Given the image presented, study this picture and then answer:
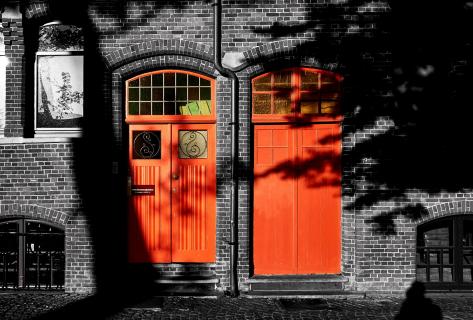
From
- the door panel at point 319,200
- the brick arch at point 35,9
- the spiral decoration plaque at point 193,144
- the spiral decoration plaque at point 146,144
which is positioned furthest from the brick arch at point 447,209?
the brick arch at point 35,9

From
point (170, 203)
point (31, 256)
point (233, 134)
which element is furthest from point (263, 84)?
point (31, 256)

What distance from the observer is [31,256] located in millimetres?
8945

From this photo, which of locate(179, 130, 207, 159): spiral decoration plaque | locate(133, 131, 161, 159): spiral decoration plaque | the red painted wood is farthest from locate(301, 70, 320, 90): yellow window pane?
locate(133, 131, 161, 159): spiral decoration plaque

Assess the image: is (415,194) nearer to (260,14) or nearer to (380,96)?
(380,96)

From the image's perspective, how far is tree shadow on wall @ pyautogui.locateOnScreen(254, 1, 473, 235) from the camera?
29.0ft

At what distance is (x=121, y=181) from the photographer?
356 inches

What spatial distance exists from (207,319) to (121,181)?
2.85m

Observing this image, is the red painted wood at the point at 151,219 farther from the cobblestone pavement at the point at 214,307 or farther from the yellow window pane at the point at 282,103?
the yellow window pane at the point at 282,103

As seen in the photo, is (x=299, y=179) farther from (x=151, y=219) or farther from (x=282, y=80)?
(x=151, y=219)

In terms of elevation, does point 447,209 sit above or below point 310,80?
below

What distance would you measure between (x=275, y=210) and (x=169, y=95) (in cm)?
256

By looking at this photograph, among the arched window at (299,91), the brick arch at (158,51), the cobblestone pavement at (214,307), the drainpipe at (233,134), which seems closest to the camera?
the cobblestone pavement at (214,307)

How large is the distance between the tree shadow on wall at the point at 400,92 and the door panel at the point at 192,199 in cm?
215

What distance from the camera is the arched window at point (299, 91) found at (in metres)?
9.02
